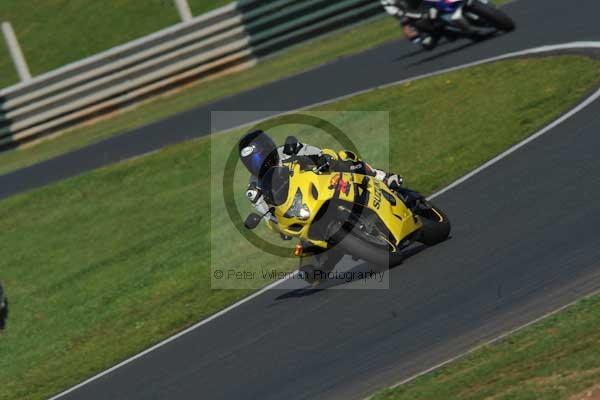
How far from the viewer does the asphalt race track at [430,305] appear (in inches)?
319

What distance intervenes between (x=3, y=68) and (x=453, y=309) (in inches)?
724

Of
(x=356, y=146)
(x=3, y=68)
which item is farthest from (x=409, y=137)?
(x=3, y=68)

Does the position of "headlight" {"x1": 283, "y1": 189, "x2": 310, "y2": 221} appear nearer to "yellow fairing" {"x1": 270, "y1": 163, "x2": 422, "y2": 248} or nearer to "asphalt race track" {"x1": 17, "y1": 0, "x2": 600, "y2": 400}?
"yellow fairing" {"x1": 270, "y1": 163, "x2": 422, "y2": 248}

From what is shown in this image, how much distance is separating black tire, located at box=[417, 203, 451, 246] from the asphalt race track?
0.40 feet

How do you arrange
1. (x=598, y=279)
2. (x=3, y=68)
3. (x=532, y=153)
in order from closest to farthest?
(x=598, y=279) → (x=532, y=153) → (x=3, y=68)

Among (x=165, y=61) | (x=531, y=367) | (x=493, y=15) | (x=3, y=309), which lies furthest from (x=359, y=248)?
(x=165, y=61)

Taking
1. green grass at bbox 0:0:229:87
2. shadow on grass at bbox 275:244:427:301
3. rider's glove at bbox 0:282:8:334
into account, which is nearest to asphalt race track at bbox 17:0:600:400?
shadow on grass at bbox 275:244:427:301

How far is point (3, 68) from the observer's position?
2466 cm

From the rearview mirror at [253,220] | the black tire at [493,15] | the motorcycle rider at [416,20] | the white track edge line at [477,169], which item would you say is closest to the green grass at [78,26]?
the motorcycle rider at [416,20]

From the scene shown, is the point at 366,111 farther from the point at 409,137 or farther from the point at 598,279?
the point at 598,279

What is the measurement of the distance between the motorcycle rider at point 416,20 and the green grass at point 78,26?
686cm

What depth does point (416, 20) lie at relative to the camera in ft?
57.1

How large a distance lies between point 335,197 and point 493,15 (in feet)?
26.0

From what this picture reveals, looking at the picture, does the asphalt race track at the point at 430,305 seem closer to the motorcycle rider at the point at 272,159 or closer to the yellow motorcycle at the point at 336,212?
the yellow motorcycle at the point at 336,212
